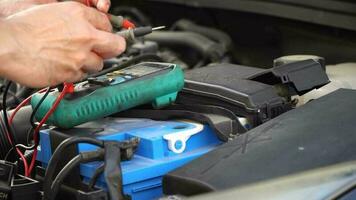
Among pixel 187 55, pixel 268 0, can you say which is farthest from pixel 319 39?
pixel 187 55

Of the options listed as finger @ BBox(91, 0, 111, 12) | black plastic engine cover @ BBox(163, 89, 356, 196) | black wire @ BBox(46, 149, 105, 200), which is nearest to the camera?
black plastic engine cover @ BBox(163, 89, 356, 196)

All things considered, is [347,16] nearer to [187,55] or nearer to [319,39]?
[319,39]

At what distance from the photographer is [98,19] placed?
1.00m

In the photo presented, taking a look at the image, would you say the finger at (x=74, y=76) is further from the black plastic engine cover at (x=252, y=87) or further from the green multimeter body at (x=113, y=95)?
the black plastic engine cover at (x=252, y=87)

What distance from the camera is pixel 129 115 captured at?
116 centimetres

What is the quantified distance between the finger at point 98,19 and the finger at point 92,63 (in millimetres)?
47

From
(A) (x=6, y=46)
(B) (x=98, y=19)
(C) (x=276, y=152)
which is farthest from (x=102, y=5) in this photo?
(C) (x=276, y=152)

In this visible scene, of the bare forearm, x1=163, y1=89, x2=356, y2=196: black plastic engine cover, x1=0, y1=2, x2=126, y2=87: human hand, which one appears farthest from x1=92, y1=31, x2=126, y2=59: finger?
x1=163, y1=89, x2=356, y2=196: black plastic engine cover

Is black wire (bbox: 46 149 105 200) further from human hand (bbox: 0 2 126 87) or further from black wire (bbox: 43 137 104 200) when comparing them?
human hand (bbox: 0 2 126 87)

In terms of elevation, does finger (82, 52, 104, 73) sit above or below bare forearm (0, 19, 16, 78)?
below

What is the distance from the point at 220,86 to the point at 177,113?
0.31 feet

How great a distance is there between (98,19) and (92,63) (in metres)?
0.07

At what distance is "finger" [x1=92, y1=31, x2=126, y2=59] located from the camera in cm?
97

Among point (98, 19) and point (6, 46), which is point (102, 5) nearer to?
point (98, 19)
